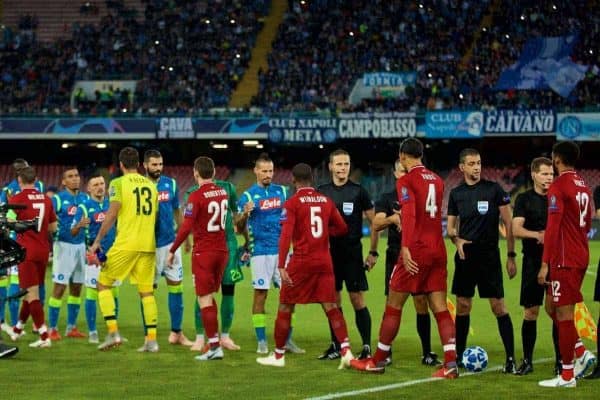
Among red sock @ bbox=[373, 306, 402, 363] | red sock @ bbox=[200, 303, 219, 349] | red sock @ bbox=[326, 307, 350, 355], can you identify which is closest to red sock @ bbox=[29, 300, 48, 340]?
red sock @ bbox=[200, 303, 219, 349]

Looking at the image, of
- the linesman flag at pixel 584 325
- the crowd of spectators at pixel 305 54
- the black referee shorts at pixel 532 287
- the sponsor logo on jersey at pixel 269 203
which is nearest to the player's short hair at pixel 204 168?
the sponsor logo on jersey at pixel 269 203

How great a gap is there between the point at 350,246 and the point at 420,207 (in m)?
1.77

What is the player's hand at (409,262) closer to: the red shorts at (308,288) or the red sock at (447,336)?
the red sock at (447,336)

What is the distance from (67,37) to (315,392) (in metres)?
45.3

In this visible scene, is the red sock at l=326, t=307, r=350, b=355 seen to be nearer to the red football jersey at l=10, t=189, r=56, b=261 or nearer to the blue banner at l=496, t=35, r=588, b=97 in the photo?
the red football jersey at l=10, t=189, r=56, b=261

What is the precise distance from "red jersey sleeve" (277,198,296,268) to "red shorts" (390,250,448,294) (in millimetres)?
1146

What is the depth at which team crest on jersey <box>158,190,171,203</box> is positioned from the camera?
43.9 feet

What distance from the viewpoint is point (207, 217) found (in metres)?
12.0

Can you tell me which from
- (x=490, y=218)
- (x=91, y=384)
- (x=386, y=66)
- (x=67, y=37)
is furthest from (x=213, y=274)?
(x=67, y=37)

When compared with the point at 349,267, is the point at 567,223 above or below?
above

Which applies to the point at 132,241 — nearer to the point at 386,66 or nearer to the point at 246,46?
the point at 386,66

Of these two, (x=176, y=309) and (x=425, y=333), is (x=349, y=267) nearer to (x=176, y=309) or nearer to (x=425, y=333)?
(x=425, y=333)

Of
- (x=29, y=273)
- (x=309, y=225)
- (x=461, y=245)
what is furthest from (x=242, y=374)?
(x=29, y=273)

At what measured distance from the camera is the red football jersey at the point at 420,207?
402 inches
